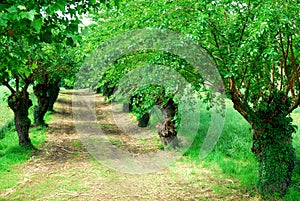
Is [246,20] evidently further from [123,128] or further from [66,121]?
[66,121]

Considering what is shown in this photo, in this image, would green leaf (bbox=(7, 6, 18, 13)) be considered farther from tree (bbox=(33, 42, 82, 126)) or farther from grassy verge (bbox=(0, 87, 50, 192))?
tree (bbox=(33, 42, 82, 126))

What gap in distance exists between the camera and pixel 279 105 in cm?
822

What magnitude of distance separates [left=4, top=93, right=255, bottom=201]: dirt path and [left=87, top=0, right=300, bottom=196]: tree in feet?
4.40

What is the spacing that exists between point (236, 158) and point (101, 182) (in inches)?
205

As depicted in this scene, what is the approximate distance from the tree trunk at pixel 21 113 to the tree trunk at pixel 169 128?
17.9 feet

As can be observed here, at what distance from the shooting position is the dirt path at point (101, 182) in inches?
327

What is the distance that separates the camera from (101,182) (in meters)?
9.31

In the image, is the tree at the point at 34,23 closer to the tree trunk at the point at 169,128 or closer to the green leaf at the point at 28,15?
the green leaf at the point at 28,15

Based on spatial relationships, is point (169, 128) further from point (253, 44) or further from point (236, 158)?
point (253, 44)

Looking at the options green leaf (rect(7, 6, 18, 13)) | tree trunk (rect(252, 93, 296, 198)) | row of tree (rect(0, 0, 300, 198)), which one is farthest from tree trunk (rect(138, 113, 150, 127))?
green leaf (rect(7, 6, 18, 13))

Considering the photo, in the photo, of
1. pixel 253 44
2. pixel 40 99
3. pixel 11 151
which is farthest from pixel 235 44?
pixel 40 99

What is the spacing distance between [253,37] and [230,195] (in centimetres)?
430

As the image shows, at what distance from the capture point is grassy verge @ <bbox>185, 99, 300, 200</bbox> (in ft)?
29.8

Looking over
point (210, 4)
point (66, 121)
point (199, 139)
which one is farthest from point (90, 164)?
point (66, 121)
